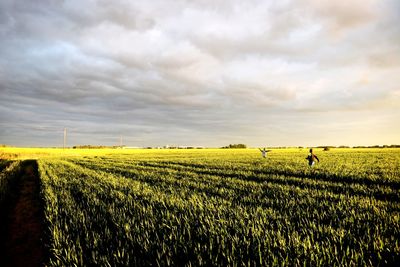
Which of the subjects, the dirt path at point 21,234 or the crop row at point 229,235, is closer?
the crop row at point 229,235

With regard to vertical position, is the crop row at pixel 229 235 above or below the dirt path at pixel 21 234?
above

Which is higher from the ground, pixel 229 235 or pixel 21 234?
pixel 229 235

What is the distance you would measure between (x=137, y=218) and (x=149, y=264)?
2985 millimetres

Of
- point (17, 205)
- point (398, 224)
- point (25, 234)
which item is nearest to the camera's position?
point (398, 224)

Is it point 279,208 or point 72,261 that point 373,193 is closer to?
point 279,208

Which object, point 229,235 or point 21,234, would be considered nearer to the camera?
point 229,235

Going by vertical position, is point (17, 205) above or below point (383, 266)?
below

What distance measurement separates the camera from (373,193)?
1064 cm

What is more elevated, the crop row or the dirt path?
the crop row

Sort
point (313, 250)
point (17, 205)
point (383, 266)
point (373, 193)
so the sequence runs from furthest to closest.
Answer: point (17, 205) → point (373, 193) → point (313, 250) → point (383, 266)

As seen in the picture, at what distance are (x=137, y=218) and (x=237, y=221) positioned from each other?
107 inches

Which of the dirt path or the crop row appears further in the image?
the dirt path

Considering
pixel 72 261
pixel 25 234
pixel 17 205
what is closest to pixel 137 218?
pixel 72 261

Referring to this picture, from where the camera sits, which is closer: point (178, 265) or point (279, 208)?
point (178, 265)
